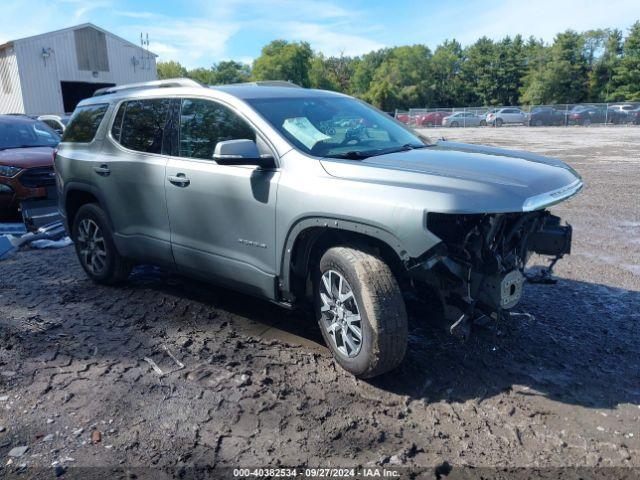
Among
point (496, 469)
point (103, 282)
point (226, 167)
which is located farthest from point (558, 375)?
point (103, 282)

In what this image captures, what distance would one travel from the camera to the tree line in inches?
2506

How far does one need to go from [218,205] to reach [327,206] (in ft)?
3.47

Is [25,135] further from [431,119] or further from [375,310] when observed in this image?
[431,119]

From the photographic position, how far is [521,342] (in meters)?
3.99

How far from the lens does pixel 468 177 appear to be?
10.3 feet

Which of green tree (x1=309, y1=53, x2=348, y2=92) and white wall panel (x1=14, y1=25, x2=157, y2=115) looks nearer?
white wall panel (x1=14, y1=25, x2=157, y2=115)

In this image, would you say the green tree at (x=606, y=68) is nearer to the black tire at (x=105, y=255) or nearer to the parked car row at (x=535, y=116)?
the parked car row at (x=535, y=116)

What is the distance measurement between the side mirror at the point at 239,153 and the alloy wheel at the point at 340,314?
35.6 inches

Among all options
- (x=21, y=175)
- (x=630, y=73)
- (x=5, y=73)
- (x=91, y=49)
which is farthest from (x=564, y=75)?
(x=21, y=175)

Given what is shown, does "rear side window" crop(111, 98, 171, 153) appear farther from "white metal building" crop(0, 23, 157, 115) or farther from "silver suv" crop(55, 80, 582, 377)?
"white metal building" crop(0, 23, 157, 115)

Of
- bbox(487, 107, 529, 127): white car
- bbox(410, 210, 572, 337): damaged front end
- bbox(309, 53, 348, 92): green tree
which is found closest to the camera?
bbox(410, 210, 572, 337): damaged front end

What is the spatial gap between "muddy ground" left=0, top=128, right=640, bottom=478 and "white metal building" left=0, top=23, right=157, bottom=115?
3023 centimetres

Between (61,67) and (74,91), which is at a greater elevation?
(61,67)

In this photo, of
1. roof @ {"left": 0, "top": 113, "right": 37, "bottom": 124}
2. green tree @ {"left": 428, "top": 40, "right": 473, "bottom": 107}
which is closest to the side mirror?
roof @ {"left": 0, "top": 113, "right": 37, "bottom": 124}
